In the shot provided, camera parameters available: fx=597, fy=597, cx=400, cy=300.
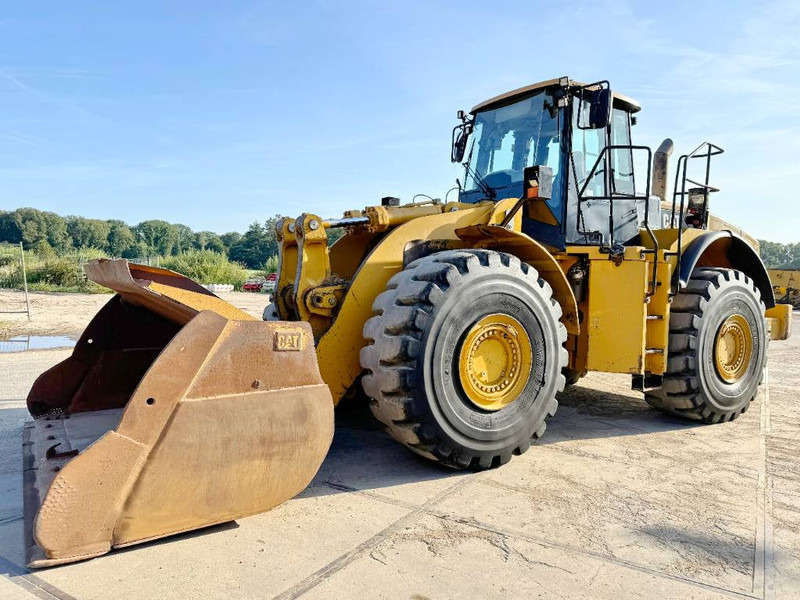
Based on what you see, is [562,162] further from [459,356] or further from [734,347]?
[734,347]

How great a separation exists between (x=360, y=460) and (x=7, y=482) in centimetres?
218

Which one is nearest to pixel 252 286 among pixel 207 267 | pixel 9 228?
pixel 207 267

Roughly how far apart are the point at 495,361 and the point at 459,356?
0.41m

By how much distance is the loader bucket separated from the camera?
2.52 metres

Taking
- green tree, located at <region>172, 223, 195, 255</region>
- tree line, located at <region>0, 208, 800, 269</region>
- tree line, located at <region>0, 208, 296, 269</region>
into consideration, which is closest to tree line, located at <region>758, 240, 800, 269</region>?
tree line, located at <region>0, 208, 800, 269</region>

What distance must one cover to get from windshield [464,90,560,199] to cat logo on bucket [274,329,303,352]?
2.97 metres

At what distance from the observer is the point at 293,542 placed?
9.48ft

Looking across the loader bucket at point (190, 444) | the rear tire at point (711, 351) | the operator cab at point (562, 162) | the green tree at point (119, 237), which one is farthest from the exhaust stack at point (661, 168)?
the green tree at point (119, 237)

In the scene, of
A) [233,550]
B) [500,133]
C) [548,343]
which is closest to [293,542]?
[233,550]

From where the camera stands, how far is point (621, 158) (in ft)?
18.6

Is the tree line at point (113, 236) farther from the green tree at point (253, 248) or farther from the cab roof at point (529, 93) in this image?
the cab roof at point (529, 93)

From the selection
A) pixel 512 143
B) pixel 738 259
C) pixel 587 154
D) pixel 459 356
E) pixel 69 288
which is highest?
pixel 512 143

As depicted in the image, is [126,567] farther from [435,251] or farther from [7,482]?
[435,251]

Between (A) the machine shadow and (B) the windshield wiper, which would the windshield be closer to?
(B) the windshield wiper
